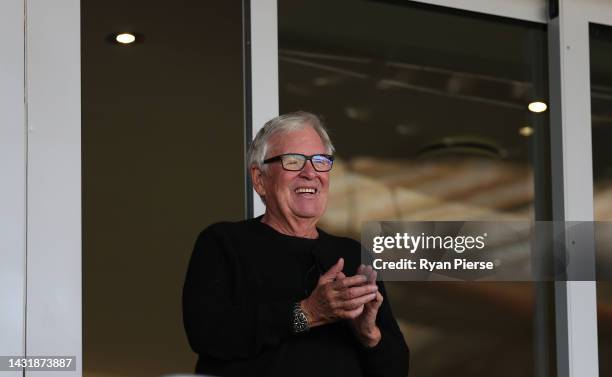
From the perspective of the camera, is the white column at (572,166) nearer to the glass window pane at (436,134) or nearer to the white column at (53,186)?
the glass window pane at (436,134)

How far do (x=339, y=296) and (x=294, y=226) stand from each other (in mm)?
412

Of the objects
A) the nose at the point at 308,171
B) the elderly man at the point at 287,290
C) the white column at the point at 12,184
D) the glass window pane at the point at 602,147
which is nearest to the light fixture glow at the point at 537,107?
the glass window pane at the point at 602,147

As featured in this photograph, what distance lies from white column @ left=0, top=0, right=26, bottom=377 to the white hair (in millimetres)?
753

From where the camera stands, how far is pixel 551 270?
405 centimetres

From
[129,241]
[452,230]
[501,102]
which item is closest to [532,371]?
[452,230]

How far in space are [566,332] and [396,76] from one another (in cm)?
121

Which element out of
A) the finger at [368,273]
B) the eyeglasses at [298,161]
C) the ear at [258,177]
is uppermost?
the eyeglasses at [298,161]

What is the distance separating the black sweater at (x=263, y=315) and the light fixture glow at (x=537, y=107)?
1714 millimetres

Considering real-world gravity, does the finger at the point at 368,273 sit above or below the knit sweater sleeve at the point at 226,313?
above

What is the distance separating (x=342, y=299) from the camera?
2.34 meters

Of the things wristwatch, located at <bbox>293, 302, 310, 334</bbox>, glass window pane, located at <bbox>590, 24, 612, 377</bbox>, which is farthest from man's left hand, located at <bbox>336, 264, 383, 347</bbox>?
glass window pane, located at <bbox>590, 24, 612, 377</bbox>

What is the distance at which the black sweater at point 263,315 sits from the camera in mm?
2439

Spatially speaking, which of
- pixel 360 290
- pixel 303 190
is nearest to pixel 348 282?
pixel 360 290

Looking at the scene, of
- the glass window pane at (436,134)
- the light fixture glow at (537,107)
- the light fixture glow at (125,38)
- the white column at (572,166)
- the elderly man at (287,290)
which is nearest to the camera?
the elderly man at (287,290)
